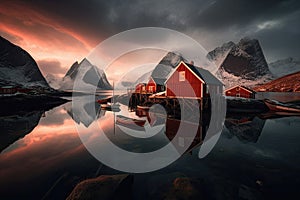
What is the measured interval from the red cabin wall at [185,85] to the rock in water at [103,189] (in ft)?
66.5

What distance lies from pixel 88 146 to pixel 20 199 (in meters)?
6.95

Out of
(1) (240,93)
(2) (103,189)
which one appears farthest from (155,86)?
(2) (103,189)

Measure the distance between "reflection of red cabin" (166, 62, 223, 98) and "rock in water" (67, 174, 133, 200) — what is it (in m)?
20.3

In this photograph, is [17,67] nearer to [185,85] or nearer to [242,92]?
[185,85]

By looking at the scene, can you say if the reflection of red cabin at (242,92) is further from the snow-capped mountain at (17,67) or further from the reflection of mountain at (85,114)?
the snow-capped mountain at (17,67)

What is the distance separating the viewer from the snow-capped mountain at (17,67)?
11279 cm

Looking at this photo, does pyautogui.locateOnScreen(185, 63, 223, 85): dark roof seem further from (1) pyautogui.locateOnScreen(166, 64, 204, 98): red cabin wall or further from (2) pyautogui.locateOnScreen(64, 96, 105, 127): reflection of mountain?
(2) pyautogui.locateOnScreen(64, 96, 105, 127): reflection of mountain

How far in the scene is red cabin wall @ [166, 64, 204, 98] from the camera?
23844 millimetres

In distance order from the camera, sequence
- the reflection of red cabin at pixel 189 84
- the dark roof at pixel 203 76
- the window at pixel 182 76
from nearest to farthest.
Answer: the reflection of red cabin at pixel 189 84 → the dark roof at pixel 203 76 → the window at pixel 182 76

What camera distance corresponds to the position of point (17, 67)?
12750 centimetres

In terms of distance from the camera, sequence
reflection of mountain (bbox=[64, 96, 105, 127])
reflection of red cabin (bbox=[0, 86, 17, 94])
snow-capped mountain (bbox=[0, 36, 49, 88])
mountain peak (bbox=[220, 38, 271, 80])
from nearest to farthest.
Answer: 1. reflection of mountain (bbox=[64, 96, 105, 127])
2. reflection of red cabin (bbox=[0, 86, 17, 94])
3. snow-capped mountain (bbox=[0, 36, 49, 88])
4. mountain peak (bbox=[220, 38, 271, 80])

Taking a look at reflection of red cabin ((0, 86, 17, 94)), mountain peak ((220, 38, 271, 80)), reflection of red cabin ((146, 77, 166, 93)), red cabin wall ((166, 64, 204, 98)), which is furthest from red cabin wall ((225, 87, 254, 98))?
mountain peak ((220, 38, 271, 80))

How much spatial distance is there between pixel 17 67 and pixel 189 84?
165459mm

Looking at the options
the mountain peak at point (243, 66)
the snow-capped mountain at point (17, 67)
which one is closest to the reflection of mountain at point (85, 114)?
the snow-capped mountain at point (17, 67)
